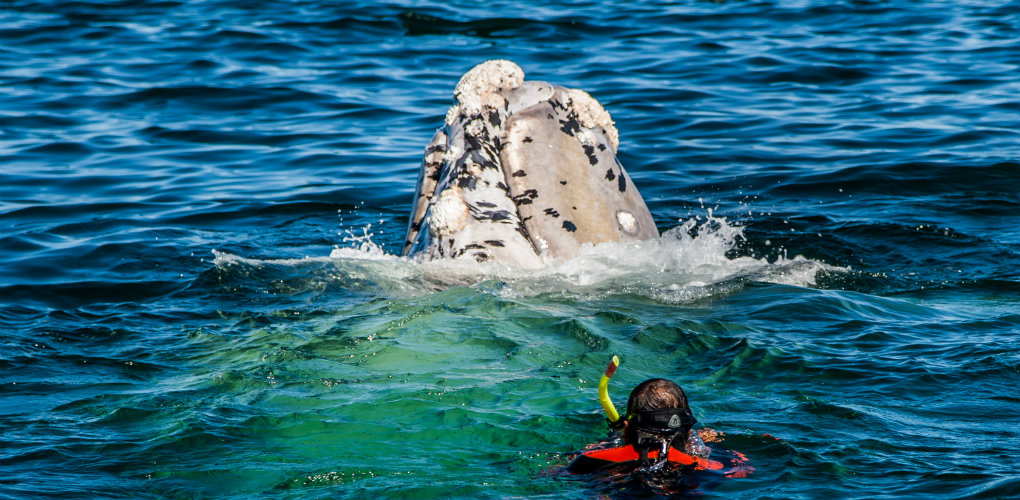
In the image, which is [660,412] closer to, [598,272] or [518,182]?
[598,272]

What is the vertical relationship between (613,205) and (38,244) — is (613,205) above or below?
above

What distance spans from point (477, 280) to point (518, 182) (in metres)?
0.96

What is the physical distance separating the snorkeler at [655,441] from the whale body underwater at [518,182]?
320cm

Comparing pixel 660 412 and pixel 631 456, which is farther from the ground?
pixel 660 412

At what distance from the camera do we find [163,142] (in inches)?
587

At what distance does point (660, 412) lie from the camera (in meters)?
4.79

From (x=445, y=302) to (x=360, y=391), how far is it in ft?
4.74

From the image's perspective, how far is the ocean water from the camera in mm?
5484

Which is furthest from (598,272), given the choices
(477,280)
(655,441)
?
(655,441)

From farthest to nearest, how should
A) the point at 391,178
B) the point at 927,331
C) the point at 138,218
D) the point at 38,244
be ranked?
1. the point at 391,178
2. the point at 138,218
3. the point at 38,244
4. the point at 927,331

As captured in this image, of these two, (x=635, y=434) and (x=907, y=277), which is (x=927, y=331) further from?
(x=635, y=434)

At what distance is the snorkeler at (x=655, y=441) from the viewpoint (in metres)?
4.80

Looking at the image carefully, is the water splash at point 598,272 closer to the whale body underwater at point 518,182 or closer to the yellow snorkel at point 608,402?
the whale body underwater at point 518,182

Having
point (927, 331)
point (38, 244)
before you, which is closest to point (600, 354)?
point (927, 331)
